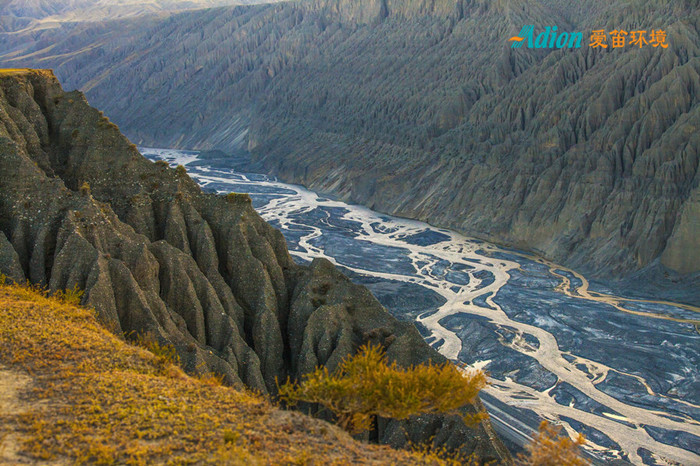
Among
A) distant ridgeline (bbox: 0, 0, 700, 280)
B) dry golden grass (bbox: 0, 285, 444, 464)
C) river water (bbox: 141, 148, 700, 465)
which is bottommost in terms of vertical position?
river water (bbox: 141, 148, 700, 465)

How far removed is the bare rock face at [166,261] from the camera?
90.8 ft

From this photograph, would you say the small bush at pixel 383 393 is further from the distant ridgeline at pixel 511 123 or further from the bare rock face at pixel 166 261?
the distant ridgeline at pixel 511 123

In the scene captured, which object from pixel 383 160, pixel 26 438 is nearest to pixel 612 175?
pixel 383 160

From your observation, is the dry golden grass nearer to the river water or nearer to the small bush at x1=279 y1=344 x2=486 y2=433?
the small bush at x1=279 y1=344 x2=486 y2=433

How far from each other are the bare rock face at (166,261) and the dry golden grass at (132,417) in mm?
5436

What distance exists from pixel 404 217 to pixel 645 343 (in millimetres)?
50609

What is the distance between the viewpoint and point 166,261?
102 ft

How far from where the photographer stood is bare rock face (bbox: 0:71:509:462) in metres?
27.7

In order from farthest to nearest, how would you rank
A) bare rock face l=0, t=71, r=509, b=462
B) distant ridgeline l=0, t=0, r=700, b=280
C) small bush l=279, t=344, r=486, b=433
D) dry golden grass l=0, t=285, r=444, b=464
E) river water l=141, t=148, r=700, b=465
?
1. distant ridgeline l=0, t=0, r=700, b=280
2. river water l=141, t=148, r=700, b=465
3. bare rock face l=0, t=71, r=509, b=462
4. small bush l=279, t=344, r=486, b=433
5. dry golden grass l=0, t=285, r=444, b=464

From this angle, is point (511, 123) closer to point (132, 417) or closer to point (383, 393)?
point (383, 393)

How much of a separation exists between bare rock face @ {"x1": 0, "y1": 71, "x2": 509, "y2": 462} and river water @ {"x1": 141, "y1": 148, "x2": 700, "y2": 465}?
44.5 feet

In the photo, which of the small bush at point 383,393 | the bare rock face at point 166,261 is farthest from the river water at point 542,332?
the small bush at point 383,393

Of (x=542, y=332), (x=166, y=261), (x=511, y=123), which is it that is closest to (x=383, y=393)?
(x=166, y=261)

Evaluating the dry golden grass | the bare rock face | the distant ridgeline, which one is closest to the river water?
the distant ridgeline
